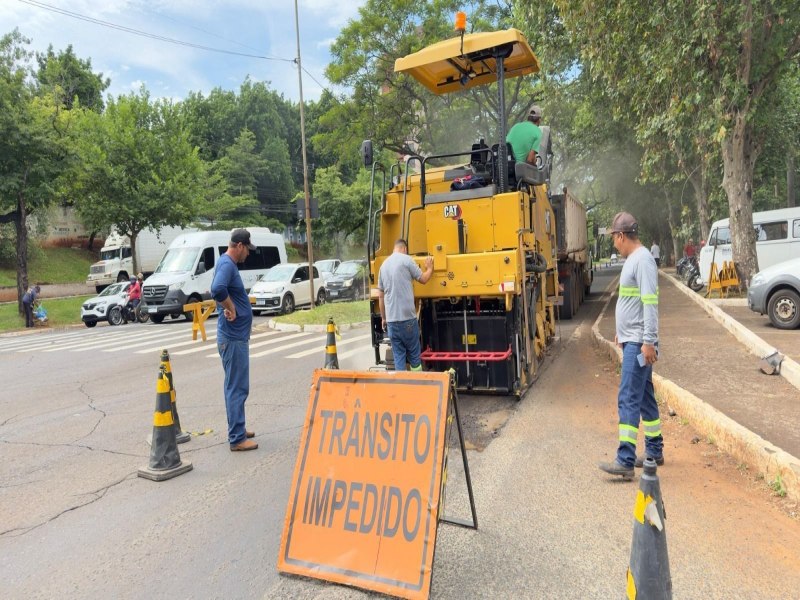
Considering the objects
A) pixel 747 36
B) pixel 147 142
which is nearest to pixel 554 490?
pixel 747 36

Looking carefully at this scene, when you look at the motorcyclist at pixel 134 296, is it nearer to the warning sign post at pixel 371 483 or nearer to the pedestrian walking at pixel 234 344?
the pedestrian walking at pixel 234 344

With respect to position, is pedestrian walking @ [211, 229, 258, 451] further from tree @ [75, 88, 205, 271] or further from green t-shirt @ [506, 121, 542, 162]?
tree @ [75, 88, 205, 271]

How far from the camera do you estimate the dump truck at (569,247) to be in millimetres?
11617

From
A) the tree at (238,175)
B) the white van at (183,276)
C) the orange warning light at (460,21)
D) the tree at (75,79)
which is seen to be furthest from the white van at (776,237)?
the tree at (75,79)

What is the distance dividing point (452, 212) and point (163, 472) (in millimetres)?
4195

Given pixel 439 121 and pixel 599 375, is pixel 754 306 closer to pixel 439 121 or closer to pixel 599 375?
pixel 599 375

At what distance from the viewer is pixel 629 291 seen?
4.34 m

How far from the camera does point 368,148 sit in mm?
6598

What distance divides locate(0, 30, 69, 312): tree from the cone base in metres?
19.3

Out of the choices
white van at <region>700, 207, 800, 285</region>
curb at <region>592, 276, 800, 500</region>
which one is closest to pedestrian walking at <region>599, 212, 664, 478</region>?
curb at <region>592, 276, 800, 500</region>

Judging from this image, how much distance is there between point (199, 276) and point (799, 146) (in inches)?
921

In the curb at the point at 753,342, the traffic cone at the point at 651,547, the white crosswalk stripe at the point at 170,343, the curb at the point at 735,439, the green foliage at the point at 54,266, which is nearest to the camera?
the traffic cone at the point at 651,547

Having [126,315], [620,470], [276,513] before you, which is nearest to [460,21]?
[620,470]

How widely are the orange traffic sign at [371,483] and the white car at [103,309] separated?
2047 cm
